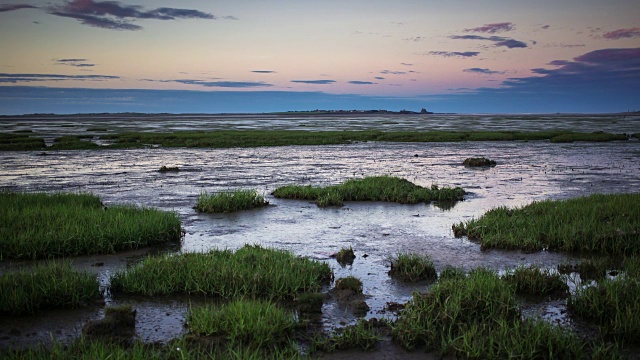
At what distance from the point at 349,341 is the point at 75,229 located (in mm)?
8175

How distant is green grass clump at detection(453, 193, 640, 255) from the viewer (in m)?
11.9

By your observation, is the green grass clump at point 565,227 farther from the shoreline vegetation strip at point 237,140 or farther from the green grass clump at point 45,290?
the shoreline vegetation strip at point 237,140

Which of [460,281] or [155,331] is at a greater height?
[460,281]

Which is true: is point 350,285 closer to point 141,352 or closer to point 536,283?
point 536,283

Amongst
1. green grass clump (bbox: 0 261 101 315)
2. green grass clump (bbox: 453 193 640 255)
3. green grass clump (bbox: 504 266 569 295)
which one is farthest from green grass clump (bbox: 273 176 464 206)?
green grass clump (bbox: 0 261 101 315)

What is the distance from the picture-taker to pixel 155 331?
7.68 metres

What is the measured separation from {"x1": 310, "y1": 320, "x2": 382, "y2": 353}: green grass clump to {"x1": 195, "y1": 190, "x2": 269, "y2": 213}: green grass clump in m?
10.3

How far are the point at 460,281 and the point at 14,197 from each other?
13.9 m

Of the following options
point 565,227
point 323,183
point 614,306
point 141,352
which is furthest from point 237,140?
point 141,352

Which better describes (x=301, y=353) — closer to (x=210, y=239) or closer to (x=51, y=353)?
(x=51, y=353)

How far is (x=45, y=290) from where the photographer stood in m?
8.45

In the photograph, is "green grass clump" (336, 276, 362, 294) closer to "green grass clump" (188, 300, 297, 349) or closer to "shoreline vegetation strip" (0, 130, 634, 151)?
"green grass clump" (188, 300, 297, 349)

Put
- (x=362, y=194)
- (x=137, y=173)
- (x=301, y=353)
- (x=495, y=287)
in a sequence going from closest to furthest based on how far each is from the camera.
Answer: (x=301, y=353) → (x=495, y=287) → (x=362, y=194) → (x=137, y=173)

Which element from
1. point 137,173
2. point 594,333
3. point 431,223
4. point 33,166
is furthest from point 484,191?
point 33,166
